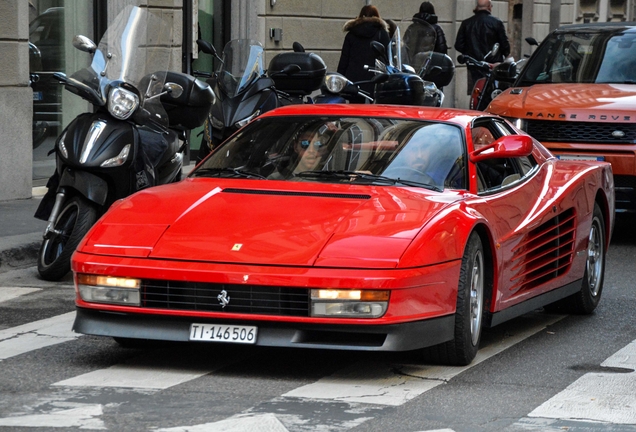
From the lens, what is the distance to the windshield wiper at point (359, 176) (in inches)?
279

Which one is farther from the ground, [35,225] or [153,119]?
[153,119]

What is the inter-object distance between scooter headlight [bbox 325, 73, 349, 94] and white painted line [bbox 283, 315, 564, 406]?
7.15 meters

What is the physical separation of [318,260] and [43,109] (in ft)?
33.0

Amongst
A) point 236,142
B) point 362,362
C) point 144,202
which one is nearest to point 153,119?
point 236,142

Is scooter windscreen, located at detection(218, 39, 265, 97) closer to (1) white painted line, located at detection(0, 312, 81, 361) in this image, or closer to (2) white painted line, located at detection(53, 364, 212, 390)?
(1) white painted line, located at detection(0, 312, 81, 361)

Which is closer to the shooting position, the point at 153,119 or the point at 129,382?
the point at 129,382

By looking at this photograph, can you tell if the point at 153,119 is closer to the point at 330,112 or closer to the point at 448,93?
the point at 330,112

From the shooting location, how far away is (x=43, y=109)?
15.6 meters

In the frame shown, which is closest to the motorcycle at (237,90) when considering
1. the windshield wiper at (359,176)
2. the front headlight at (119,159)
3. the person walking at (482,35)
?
the front headlight at (119,159)

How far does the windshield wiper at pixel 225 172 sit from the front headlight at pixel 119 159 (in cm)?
203

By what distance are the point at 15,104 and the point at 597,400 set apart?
8975mm

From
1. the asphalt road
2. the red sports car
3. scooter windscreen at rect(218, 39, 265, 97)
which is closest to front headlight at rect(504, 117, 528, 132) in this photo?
scooter windscreen at rect(218, 39, 265, 97)

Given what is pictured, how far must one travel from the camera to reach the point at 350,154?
734cm

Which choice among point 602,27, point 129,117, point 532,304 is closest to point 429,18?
point 602,27
